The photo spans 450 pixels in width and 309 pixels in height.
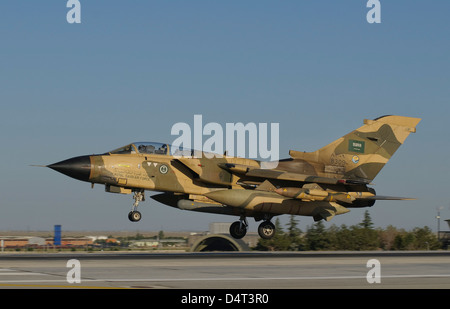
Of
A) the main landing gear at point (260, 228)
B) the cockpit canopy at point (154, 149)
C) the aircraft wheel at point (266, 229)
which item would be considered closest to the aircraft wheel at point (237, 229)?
the main landing gear at point (260, 228)

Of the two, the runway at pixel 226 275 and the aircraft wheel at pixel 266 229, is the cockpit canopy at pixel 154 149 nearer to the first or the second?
the aircraft wheel at pixel 266 229

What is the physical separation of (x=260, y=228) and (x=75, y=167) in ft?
30.5

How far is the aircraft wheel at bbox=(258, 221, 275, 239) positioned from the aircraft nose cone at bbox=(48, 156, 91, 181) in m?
8.71

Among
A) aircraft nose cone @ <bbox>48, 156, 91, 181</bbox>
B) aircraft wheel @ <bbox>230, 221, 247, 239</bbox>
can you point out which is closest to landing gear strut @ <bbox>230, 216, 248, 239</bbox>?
aircraft wheel @ <bbox>230, 221, 247, 239</bbox>

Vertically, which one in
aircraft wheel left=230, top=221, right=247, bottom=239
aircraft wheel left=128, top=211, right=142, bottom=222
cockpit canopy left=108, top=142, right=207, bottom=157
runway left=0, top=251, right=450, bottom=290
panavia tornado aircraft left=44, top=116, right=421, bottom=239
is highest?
cockpit canopy left=108, top=142, right=207, bottom=157

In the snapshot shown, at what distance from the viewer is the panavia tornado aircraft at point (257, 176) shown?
1072 inches

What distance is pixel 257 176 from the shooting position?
2922cm

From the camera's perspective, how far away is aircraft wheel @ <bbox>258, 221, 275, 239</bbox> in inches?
1177

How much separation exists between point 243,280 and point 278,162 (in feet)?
47.4

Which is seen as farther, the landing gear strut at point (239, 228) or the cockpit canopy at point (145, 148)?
the landing gear strut at point (239, 228)

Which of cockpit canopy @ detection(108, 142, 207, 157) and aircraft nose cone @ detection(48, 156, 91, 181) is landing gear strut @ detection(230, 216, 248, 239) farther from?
aircraft nose cone @ detection(48, 156, 91, 181)

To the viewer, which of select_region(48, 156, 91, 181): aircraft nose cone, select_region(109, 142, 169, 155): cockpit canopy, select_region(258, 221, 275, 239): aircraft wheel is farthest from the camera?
select_region(258, 221, 275, 239): aircraft wheel

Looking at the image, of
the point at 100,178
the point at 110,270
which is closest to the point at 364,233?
the point at 100,178

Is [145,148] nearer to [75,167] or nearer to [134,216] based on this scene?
[134,216]
